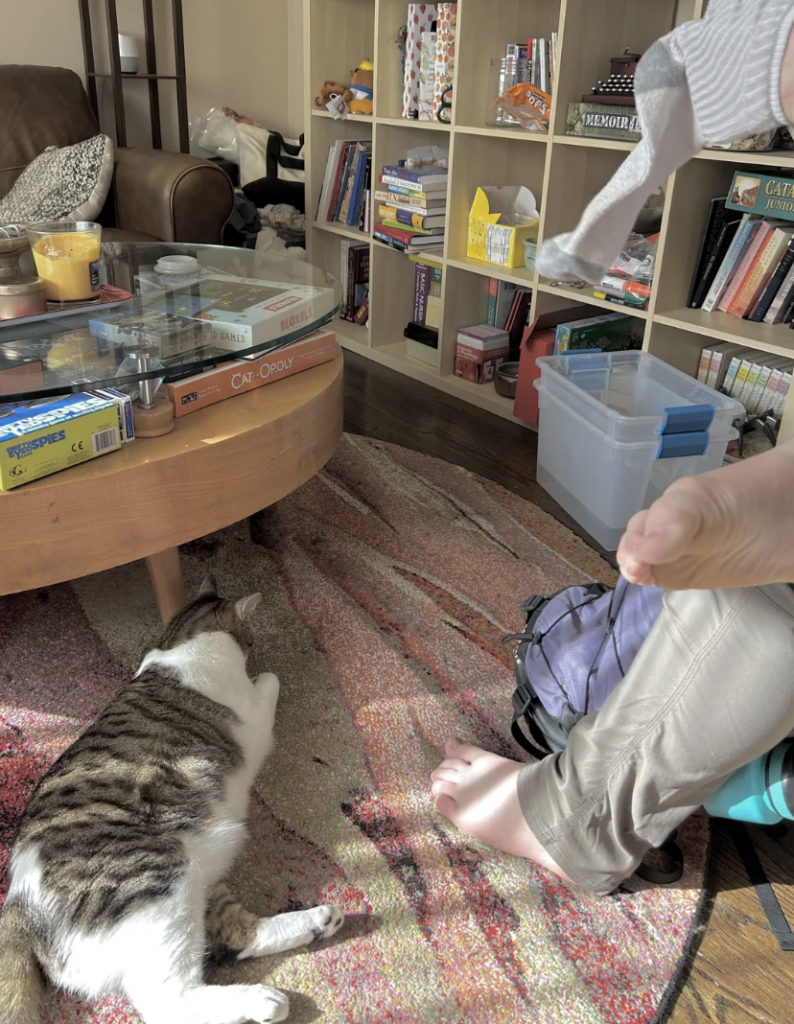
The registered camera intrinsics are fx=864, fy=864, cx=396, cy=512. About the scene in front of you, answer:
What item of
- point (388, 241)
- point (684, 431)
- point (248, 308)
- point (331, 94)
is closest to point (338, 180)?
point (331, 94)

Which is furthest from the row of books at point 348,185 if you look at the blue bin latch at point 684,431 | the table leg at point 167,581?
the table leg at point 167,581

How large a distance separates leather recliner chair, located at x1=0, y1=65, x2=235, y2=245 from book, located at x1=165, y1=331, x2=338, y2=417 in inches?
43.7

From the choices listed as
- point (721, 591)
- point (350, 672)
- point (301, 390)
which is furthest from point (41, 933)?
point (301, 390)

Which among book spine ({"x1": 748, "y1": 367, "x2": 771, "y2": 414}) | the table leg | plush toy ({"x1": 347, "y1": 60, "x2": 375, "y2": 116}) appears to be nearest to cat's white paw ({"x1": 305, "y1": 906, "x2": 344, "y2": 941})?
the table leg

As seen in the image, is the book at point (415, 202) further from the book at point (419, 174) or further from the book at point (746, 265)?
the book at point (746, 265)

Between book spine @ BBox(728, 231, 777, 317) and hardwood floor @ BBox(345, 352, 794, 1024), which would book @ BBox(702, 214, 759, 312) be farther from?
hardwood floor @ BBox(345, 352, 794, 1024)

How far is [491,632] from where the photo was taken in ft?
4.63

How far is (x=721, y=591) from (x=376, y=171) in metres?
2.13

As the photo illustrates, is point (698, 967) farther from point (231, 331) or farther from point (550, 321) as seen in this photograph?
point (550, 321)

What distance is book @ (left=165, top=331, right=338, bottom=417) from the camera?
1.28 metres

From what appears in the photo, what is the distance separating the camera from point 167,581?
1316 millimetres

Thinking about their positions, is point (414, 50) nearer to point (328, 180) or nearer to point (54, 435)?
point (328, 180)

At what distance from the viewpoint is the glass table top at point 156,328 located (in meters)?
1.20

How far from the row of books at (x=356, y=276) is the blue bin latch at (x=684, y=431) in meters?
1.53
